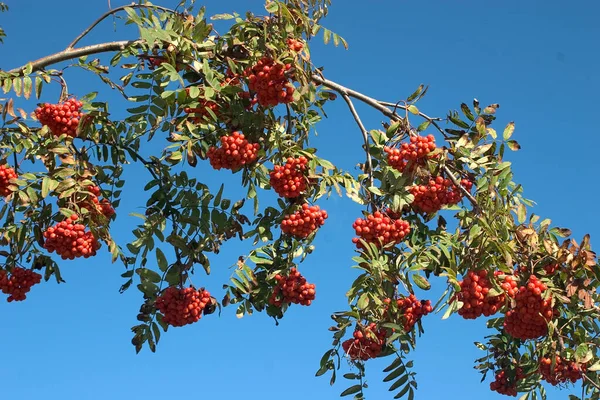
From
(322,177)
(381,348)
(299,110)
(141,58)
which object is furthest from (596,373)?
(141,58)

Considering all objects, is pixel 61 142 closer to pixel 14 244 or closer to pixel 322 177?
pixel 14 244

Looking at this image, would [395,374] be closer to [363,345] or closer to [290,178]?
[363,345]

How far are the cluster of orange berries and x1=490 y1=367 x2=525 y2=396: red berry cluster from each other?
3170mm

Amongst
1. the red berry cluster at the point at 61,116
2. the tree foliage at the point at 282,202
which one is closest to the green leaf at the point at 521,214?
the tree foliage at the point at 282,202

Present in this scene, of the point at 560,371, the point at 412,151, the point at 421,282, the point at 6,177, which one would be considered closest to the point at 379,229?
the point at 421,282

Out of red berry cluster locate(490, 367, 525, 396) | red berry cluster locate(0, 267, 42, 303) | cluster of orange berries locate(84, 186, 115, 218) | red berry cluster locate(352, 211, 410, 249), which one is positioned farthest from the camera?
red berry cluster locate(490, 367, 525, 396)

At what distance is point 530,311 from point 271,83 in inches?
83.2

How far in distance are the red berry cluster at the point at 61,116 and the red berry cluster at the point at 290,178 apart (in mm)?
1463

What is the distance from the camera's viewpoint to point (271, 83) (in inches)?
205

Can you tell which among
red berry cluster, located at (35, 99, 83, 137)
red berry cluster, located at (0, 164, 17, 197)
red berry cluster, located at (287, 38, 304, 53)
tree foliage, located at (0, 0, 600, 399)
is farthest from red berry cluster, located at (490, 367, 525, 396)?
red berry cluster, located at (0, 164, 17, 197)

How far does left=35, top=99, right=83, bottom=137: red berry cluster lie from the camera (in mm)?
5613

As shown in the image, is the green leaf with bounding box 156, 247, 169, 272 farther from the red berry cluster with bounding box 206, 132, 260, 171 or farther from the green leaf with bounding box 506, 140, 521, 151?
the green leaf with bounding box 506, 140, 521, 151

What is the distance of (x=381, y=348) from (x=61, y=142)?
258cm

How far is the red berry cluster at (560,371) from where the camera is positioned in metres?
5.56
